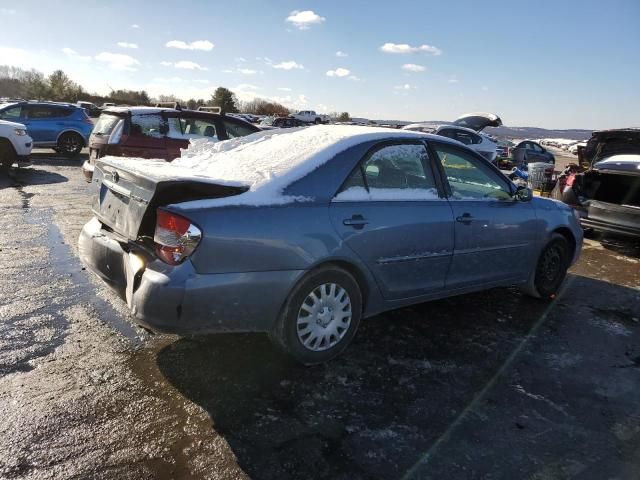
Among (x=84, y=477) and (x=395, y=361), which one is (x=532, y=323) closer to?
(x=395, y=361)

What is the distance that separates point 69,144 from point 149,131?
899 cm

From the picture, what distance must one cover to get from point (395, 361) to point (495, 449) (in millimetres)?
1007

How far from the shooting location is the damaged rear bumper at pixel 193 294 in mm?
2750

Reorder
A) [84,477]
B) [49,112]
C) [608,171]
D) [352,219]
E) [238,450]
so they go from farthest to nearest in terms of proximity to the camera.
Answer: [49,112] < [608,171] < [352,219] < [238,450] < [84,477]

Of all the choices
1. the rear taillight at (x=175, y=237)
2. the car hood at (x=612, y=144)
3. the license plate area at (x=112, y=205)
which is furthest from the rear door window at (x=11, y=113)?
the car hood at (x=612, y=144)

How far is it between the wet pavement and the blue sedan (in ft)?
1.21

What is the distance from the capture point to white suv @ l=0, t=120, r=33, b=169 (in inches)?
449

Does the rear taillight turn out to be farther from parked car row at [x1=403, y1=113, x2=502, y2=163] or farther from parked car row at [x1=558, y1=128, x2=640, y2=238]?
parked car row at [x1=403, y1=113, x2=502, y2=163]

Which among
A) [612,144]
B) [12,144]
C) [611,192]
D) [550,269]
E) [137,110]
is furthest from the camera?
[12,144]

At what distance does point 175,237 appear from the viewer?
2797 mm

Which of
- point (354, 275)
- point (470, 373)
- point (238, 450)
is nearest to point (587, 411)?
point (470, 373)

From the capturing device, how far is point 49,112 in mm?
15492

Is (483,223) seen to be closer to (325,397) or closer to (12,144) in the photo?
(325,397)

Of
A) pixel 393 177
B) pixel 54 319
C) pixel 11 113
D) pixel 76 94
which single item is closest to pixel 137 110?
pixel 54 319
